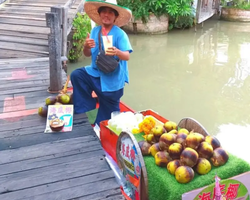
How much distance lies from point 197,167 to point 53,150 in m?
1.31

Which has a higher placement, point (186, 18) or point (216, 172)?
point (186, 18)

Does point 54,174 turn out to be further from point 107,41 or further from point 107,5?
point 107,5

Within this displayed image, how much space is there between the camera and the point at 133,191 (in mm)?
2590

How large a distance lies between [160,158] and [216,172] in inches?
17.1

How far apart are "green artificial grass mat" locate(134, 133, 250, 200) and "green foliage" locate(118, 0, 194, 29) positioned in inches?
392

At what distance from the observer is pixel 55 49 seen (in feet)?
12.5

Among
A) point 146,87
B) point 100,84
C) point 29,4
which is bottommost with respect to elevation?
point 146,87

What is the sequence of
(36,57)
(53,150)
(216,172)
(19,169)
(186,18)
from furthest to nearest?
(186,18) < (36,57) < (53,150) < (19,169) < (216,172)

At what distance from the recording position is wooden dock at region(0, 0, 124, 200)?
229cm

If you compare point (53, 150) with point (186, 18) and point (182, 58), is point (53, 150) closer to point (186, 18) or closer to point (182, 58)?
point (182, 58)

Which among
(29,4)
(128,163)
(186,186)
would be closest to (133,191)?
(128,163)

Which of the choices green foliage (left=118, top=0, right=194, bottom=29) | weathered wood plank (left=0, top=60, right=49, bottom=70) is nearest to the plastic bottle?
weathered wood plank (left=0, top=60, right=49, bottom=70)

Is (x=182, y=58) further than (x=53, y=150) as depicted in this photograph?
Yes

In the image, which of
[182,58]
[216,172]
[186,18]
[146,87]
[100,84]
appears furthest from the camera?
[186,18]
